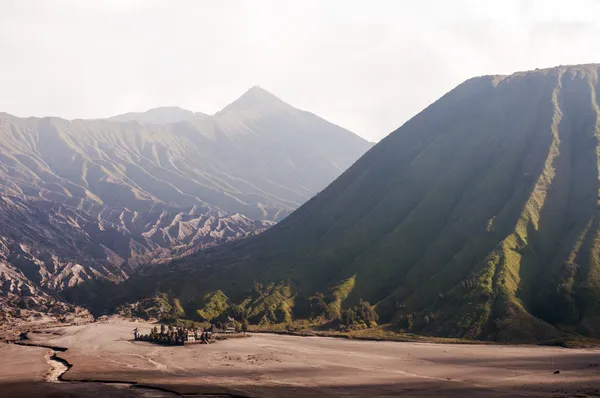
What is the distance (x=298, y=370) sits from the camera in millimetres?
78375

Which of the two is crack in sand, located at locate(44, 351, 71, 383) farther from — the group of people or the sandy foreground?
the group of people

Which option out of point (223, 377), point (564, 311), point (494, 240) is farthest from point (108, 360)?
point (494, 240)

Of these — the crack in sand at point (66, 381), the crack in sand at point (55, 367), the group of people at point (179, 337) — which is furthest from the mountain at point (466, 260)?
the crack in sand at point (66, 381)

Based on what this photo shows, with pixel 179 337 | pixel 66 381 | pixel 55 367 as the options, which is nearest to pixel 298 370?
pixel 66 381

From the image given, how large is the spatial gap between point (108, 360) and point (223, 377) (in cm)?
2748

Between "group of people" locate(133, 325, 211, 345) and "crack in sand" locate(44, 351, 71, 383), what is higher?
"crack in sand" locate(44, 351, 71, 383)

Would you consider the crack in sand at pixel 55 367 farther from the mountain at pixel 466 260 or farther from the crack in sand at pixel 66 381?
the mountain at pixel 466 260

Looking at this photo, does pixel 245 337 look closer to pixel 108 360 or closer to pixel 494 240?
pixel 108 360

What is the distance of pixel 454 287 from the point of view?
434 ft

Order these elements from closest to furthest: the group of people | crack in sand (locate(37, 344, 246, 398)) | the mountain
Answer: crack in sand (locate(37, 344, 246, 398)) → the group of people → the mountain

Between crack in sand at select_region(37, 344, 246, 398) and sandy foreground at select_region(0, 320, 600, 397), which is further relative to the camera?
sandy foreground at select_region(0, 320, 600, 397)

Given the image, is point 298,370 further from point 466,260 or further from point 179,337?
point 466,260

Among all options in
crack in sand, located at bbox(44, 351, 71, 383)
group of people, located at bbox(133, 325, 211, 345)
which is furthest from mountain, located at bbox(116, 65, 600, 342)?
crack in sand, located at bbox(44, 351, 71, 383)

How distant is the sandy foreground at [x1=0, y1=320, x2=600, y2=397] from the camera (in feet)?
208
